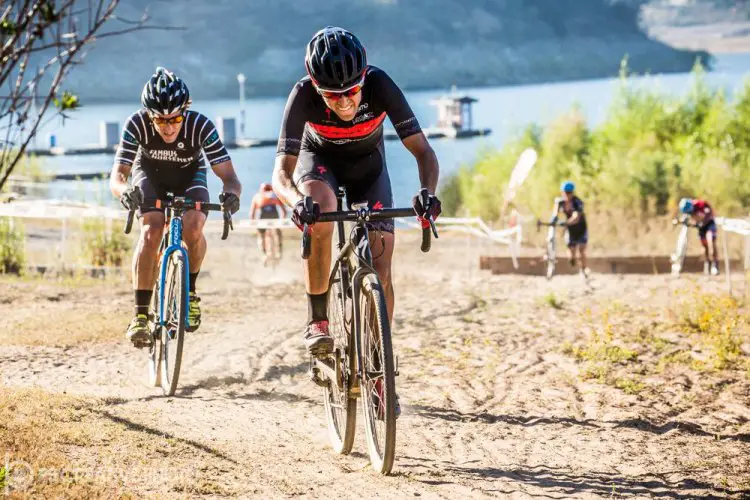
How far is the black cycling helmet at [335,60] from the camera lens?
5289 mm

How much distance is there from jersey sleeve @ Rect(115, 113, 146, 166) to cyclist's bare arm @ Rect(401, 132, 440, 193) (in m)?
2.46

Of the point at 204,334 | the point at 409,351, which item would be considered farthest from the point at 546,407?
the point at 204,334

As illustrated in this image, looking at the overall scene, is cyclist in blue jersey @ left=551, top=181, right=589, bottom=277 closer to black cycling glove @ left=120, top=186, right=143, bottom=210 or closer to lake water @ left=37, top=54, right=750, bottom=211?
lake water @ left=37, top=54, right=750, bottom=211

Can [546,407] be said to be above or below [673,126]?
below

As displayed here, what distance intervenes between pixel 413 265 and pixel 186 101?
17.6 metres

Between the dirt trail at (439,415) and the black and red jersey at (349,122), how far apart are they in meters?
1.75

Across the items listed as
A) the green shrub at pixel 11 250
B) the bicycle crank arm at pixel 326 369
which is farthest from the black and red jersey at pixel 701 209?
the bicycle crank arm at pixel 326 369

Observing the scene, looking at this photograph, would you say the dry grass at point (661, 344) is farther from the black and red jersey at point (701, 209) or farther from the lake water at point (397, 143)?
the lake water at point (397, 143)

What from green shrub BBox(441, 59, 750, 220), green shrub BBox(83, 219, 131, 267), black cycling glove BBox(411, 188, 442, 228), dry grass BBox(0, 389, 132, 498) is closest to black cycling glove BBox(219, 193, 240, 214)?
dry grass BBox(0, 389, 132, 498)

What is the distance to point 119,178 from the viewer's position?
24.7 feet

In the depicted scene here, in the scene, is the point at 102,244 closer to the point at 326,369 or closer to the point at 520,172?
the point at 326,369

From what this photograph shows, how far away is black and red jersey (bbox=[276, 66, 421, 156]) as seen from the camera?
570cm

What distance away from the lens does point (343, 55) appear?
17.3ft

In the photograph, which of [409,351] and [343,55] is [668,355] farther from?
[343,55]
